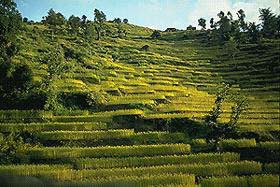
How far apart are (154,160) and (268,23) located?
74.4 meters

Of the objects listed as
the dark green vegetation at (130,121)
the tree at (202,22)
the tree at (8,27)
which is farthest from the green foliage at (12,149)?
the tree at (202,22)

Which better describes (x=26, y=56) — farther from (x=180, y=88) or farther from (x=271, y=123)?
(x=271, y=123)

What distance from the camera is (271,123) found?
3441cm

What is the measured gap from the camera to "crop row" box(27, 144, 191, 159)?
2938 cm

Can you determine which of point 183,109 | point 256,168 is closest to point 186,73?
point 183,109

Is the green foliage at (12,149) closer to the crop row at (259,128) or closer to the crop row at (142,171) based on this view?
the crop row at (142,171)

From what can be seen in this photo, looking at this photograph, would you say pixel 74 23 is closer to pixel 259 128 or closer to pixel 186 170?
pixel 259 128

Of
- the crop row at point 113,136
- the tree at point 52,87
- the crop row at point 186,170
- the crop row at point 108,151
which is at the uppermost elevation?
the tree at point 52,87

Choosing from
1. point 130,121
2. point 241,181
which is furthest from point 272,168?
point 130,121

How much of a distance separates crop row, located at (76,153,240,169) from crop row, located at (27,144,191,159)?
4.16 feet

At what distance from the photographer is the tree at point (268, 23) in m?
91.1

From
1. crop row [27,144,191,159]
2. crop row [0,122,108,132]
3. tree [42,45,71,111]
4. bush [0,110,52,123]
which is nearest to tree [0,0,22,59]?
tree [42,45,71,111]

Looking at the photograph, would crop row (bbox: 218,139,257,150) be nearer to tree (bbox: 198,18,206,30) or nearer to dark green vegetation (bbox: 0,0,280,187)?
dark green vegetation (bbox: 0,0,280,187)

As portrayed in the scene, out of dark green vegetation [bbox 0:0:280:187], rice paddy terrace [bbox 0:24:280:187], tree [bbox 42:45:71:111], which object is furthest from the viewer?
tree [bbox 42:45:71:111]
